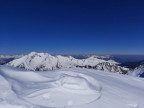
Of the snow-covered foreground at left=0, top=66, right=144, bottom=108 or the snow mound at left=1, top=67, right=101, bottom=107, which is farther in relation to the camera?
the snow mound at left=1, top=67, right=101, bottom=107

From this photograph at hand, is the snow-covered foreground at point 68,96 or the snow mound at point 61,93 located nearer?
the snow-covered foreground at point 68,96

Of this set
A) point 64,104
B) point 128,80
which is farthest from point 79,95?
point 128,80

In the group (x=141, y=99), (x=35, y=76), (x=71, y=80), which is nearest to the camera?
(x=141, y=99)

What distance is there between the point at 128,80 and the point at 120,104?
3.03 metres

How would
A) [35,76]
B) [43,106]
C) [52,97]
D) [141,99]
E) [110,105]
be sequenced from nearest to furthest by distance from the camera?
[43,106] → [110,105] → [52,97] → [141,99] → [35,76]

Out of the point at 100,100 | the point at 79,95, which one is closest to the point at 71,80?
the point at 79,95

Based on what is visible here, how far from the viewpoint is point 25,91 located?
180 inches

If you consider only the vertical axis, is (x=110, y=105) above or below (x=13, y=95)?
below

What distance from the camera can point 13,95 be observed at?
13.4 feet

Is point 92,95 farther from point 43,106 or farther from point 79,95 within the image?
point 43,106

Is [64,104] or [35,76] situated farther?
[35,76]

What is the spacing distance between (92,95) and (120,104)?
816 mm

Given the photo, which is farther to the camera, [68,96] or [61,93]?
[61,93]

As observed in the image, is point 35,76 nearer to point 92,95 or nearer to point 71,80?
point 71,80
